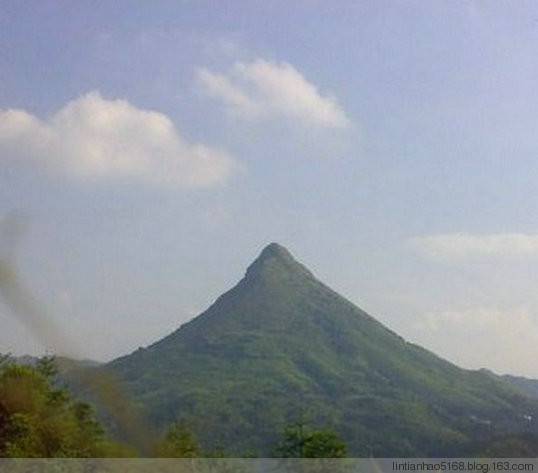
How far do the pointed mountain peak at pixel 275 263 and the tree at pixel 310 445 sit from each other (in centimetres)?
12052

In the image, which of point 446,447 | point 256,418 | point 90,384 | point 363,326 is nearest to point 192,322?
point 363,326

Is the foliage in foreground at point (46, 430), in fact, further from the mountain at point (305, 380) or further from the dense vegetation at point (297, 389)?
the mountain at point (305, 380)

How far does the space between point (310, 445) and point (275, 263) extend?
127 metres

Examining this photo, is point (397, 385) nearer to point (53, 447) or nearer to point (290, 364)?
point (290, 364)

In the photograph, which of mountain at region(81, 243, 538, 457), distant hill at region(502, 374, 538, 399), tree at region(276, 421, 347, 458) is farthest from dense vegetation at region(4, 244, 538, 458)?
distant hill at region(502, 374, 538, 399)

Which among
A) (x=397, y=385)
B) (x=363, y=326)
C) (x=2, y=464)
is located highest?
(x=363, y=326)

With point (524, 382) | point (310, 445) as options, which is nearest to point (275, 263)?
point (524, 382)

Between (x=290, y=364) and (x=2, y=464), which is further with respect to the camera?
(x=290, y=364)

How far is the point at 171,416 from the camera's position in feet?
243

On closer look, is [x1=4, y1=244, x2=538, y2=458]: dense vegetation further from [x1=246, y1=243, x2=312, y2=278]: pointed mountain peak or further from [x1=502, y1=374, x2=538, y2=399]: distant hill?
[x1=502, y1=374, x2=538, y2=399]: distant hill

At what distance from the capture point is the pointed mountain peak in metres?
146

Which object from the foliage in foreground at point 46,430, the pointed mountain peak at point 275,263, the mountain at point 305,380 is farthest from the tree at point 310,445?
the pointed mountain peak at point 275,263

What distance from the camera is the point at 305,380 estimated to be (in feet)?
350

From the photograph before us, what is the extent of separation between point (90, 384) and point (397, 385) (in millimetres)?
111027
